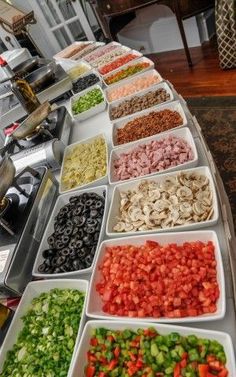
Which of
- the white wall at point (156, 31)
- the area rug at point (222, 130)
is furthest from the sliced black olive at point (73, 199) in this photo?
the white wall at point (156, 31)

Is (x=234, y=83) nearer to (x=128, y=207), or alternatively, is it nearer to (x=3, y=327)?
(x=128, y=207)

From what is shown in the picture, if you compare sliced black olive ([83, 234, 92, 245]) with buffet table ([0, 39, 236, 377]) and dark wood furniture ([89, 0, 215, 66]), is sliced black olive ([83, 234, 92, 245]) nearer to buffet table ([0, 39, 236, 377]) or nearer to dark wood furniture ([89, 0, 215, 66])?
buffet table ([0, 39, 236, 377])

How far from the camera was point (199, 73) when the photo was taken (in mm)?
3725

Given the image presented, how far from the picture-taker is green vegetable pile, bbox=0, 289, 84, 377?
39.3 inches

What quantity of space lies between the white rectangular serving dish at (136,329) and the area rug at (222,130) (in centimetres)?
133

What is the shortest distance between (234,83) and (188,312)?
9.28ft

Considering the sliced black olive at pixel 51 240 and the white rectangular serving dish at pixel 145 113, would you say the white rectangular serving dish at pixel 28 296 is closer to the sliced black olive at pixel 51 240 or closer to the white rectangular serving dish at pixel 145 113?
the sliced black olive at pixel 51 240

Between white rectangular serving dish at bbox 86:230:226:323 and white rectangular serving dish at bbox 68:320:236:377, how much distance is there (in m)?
0.02

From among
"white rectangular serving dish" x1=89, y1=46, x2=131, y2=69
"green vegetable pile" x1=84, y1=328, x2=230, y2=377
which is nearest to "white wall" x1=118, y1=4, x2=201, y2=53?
"white rectangular serving dish" x1=89, y1=46, x2=131, y2=69

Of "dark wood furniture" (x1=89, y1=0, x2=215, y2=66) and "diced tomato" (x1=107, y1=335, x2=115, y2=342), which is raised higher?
"diced tomato" (x1=107, y1=335, x2=115, y2=342)

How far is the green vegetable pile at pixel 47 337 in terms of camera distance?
997 millimetres

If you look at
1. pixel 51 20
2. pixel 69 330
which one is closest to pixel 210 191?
pixel 69 330

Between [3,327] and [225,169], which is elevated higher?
[3,327]

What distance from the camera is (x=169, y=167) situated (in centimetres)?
139
